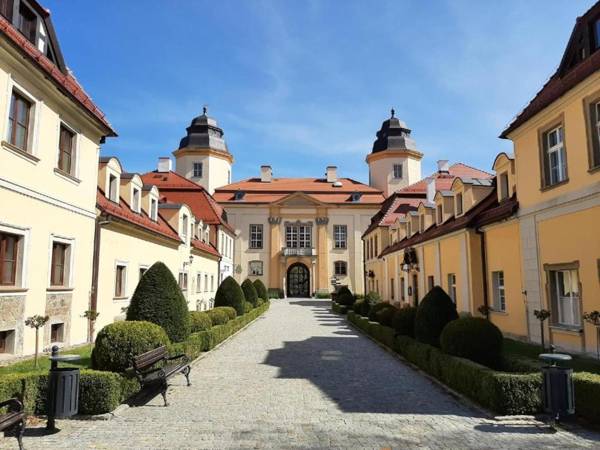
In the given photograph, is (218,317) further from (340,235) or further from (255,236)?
(340,235)

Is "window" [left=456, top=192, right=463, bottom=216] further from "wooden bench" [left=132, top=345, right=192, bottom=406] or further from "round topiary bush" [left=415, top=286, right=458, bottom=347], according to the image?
"wooden bench" [left=132, top=345, right=192, bottom=406]

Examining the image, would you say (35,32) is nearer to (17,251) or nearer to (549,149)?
(17,251)

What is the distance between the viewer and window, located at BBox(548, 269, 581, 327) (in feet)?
31.8

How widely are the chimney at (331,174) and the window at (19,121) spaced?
45446 mm

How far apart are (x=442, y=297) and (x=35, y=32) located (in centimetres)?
1077

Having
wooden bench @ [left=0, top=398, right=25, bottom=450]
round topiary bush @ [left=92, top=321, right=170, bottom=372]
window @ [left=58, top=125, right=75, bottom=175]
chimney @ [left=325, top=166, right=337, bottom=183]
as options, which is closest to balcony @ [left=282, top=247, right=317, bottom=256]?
chimney @ [left=325, top=166, right=337, bottom=183]

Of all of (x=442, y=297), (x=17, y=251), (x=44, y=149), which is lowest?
(x=442, y=297)

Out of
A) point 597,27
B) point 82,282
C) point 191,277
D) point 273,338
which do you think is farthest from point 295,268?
point 597,27

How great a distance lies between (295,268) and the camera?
1986 inches

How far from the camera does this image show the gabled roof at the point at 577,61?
357 inches

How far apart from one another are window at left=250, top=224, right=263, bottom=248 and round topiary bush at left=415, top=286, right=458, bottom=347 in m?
38.6

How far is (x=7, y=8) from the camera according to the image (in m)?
9.16

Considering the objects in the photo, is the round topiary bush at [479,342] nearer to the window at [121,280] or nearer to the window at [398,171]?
the window at [121,280]

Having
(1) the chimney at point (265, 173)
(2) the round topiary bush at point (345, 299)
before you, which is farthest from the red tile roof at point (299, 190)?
(2) the round topiary bush at point (345, 299)
